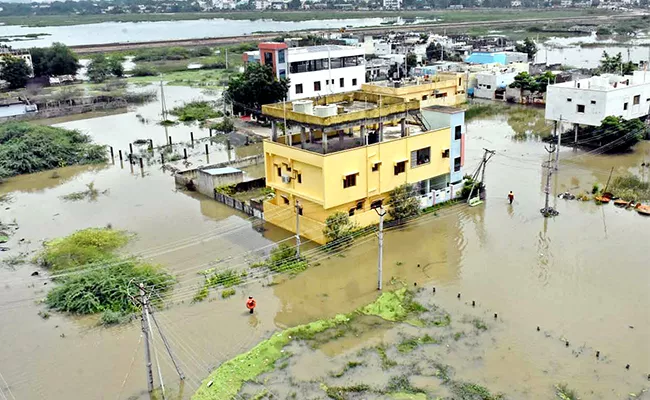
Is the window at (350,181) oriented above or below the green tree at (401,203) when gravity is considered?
above

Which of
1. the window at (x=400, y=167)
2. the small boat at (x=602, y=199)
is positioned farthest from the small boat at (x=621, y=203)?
the window at (x=400, y=167)

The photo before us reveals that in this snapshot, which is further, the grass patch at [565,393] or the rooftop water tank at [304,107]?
the rooftop water tank at [304,107]

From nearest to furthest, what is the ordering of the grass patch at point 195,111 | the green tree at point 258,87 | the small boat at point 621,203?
the small boat at point 621,203
the green tree at point 258,87
the grass patch at point 195,111

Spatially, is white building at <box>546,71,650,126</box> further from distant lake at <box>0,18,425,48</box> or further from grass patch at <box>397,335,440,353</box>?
distant lake at <box>0,18,425,48</box>

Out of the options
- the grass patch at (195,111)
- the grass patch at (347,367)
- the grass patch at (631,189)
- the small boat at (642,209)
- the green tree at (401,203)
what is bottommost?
the grass patch at (347,367)

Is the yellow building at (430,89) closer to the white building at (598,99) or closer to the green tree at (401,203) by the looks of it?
the white building at (598,99)

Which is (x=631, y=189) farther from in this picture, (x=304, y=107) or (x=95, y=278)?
(x=95, y=278)

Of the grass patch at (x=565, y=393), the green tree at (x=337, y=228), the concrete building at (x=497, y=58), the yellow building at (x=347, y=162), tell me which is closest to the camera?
the grass patch at (x=565, y=393)

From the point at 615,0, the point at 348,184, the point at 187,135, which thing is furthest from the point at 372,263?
the point at 615,0
